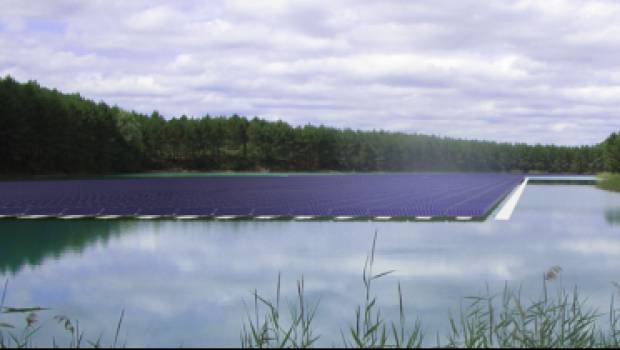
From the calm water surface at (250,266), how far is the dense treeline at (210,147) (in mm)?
51337

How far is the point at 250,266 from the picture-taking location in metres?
12.9

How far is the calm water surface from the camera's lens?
896cm

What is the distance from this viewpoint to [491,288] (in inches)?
428

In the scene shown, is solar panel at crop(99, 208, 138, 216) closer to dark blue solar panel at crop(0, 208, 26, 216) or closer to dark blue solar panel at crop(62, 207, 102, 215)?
dark blue solar panel at crop(62, 207, 102, 215)

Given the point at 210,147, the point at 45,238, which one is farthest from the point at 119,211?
the point at 210,147

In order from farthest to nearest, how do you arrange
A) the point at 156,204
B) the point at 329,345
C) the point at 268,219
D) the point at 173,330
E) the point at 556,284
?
the point at 156,204 < the point at 268,219 < the point at 556,284 < the point at 173,330 < the point at 329,345

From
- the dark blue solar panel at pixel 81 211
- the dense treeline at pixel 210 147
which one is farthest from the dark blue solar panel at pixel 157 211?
the dense treeline at pixel 210 147

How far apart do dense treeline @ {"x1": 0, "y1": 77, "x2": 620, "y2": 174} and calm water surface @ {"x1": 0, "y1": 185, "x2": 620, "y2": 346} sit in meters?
51.3

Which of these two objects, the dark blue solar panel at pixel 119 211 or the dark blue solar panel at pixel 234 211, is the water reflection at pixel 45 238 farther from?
the dark blue solar panel at pixel 234 211

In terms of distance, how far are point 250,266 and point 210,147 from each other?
10875 cm

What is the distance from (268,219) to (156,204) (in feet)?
28.5

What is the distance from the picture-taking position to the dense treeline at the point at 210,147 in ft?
229

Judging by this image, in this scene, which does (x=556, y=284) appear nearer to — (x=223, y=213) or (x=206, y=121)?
(x=223, y=213)

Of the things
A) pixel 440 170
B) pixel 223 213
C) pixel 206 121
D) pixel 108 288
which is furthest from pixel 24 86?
pixel 440 170
